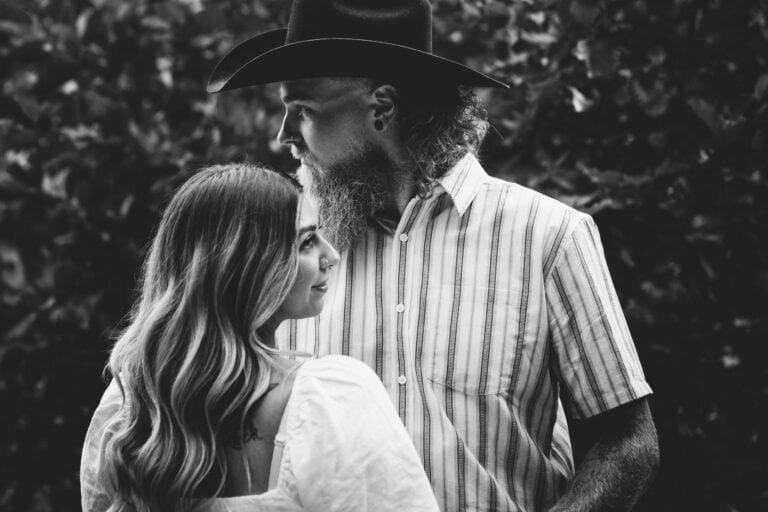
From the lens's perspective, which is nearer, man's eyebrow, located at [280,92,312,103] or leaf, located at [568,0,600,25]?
man's eyebrow, located at [280,92,312,103]

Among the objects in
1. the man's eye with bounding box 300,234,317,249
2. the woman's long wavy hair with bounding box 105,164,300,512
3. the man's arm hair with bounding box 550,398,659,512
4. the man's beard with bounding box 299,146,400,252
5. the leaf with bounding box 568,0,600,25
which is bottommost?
the man's arm hair with bounding box 550,398,659,512

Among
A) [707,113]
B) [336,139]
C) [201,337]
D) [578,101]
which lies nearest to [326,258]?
[201,337]

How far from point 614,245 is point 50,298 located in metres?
2.27

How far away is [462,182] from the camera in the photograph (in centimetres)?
225

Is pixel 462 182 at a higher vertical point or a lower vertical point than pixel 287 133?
lower

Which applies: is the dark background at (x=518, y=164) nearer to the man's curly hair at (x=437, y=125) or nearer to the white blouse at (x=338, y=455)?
the man's curly hair at (x=437, y=125)

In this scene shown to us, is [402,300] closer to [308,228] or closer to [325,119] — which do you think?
[308,228]

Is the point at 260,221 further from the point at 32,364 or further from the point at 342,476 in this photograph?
the point at 32,364

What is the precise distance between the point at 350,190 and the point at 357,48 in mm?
378

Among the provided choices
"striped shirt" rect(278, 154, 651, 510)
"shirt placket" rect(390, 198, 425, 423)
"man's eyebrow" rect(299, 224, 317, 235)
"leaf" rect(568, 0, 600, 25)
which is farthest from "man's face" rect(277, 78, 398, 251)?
"leaf" rect(568, 0, 600, 25)

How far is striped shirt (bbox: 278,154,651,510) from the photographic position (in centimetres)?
204

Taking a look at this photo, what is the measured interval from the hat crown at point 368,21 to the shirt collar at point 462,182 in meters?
0.37

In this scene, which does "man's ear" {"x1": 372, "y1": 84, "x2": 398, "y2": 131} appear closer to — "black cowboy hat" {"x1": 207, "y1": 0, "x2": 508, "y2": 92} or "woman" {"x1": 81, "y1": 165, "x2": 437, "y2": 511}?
"black cowboy hat" {"x1": 207, "y1": 0, "x2": 508, "y2": 92}

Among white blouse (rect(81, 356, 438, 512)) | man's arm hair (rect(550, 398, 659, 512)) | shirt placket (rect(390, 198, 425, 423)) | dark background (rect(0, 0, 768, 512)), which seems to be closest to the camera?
white blouse (rect(81, 356, 438, 512))
